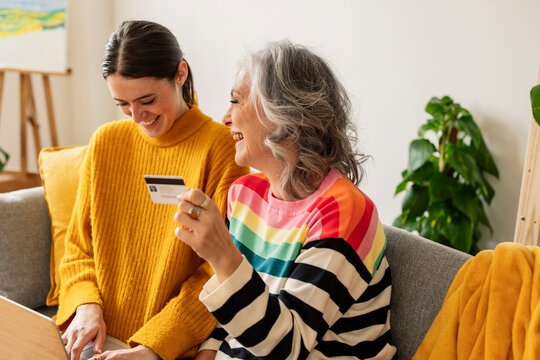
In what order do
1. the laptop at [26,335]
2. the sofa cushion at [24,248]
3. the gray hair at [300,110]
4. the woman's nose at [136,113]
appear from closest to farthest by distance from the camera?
1. the laptop at [26,335]
2. the gray hair at [300,110]
3. the woman's nose at [136,113]
4. the sofa cushion at [24,248]

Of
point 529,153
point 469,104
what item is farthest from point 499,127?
point 529,153

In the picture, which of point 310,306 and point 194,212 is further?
point 310,306

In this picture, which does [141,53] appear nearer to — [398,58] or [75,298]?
[75,298]

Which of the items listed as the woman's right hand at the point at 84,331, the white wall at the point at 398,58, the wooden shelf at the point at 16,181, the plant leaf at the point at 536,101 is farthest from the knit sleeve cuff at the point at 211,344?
the wooden shelf at the point at 16,181

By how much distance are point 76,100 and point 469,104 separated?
3178 millimetres

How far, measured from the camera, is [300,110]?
1259 millimetres

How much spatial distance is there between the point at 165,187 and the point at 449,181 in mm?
1654

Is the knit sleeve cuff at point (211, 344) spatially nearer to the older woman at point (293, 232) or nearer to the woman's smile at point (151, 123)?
the older woman at point (293, 232)

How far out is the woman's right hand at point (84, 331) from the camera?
1.46m

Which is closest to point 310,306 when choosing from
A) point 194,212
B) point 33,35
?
point 194,212

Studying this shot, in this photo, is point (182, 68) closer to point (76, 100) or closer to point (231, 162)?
point (231, 162)

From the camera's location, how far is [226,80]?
11.8 feet

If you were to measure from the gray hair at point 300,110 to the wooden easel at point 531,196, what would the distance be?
0.64m

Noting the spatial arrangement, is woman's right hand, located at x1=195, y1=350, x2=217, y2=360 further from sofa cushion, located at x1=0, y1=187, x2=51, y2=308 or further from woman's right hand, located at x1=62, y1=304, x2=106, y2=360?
sofa cushion, located at x1=0, y1=187, x2=51, y2=308
